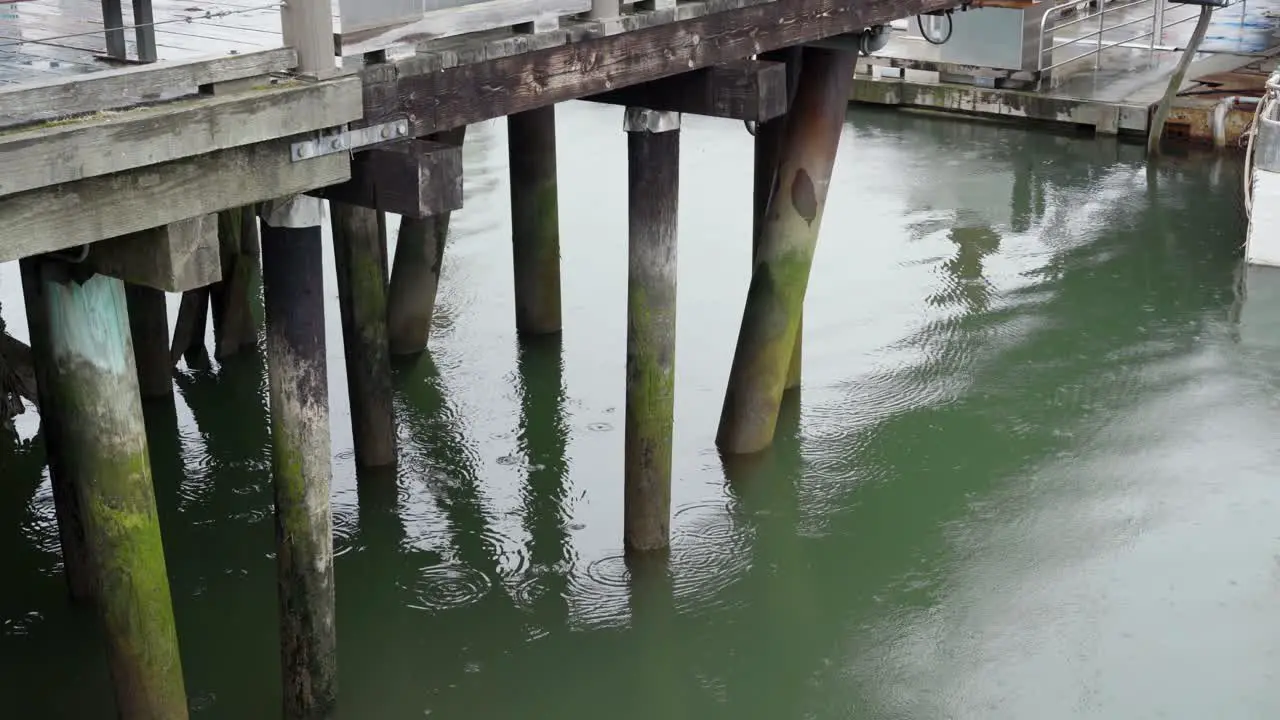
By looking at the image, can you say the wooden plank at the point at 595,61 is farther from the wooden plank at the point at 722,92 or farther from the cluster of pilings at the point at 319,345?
the cluster of pilings at the point at 319,345

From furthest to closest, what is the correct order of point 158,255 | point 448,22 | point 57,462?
point 57,462 < point 448,22 < point 158,255

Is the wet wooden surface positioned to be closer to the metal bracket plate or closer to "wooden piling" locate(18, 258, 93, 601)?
the metal bracket plate

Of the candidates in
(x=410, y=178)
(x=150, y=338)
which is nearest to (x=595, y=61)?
(x=410, y=178)

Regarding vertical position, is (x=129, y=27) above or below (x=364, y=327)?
above

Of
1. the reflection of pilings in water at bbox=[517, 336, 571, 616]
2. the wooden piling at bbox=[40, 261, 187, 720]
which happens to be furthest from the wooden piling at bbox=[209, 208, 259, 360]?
the wooden piling at bbox=[40, 261, 187, 720]

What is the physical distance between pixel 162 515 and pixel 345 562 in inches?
46.0

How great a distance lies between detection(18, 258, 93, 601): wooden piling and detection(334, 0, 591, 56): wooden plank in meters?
1.70

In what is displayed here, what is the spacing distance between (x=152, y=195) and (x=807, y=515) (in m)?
4.47

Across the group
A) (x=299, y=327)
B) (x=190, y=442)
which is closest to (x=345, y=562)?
(x=190, y=442)

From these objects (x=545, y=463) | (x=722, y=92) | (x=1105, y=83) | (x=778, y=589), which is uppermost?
(x=722, y=92)

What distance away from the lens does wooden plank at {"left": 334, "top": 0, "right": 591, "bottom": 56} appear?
5070 mm

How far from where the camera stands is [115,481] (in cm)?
502

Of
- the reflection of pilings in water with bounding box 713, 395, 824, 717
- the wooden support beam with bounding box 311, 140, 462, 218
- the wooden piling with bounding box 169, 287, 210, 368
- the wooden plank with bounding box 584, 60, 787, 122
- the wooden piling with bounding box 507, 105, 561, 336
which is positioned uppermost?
the wooden plank with bounding box 584, 60, 787, 122

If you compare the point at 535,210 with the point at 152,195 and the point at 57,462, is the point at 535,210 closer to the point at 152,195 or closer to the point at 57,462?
the point at 57,462
